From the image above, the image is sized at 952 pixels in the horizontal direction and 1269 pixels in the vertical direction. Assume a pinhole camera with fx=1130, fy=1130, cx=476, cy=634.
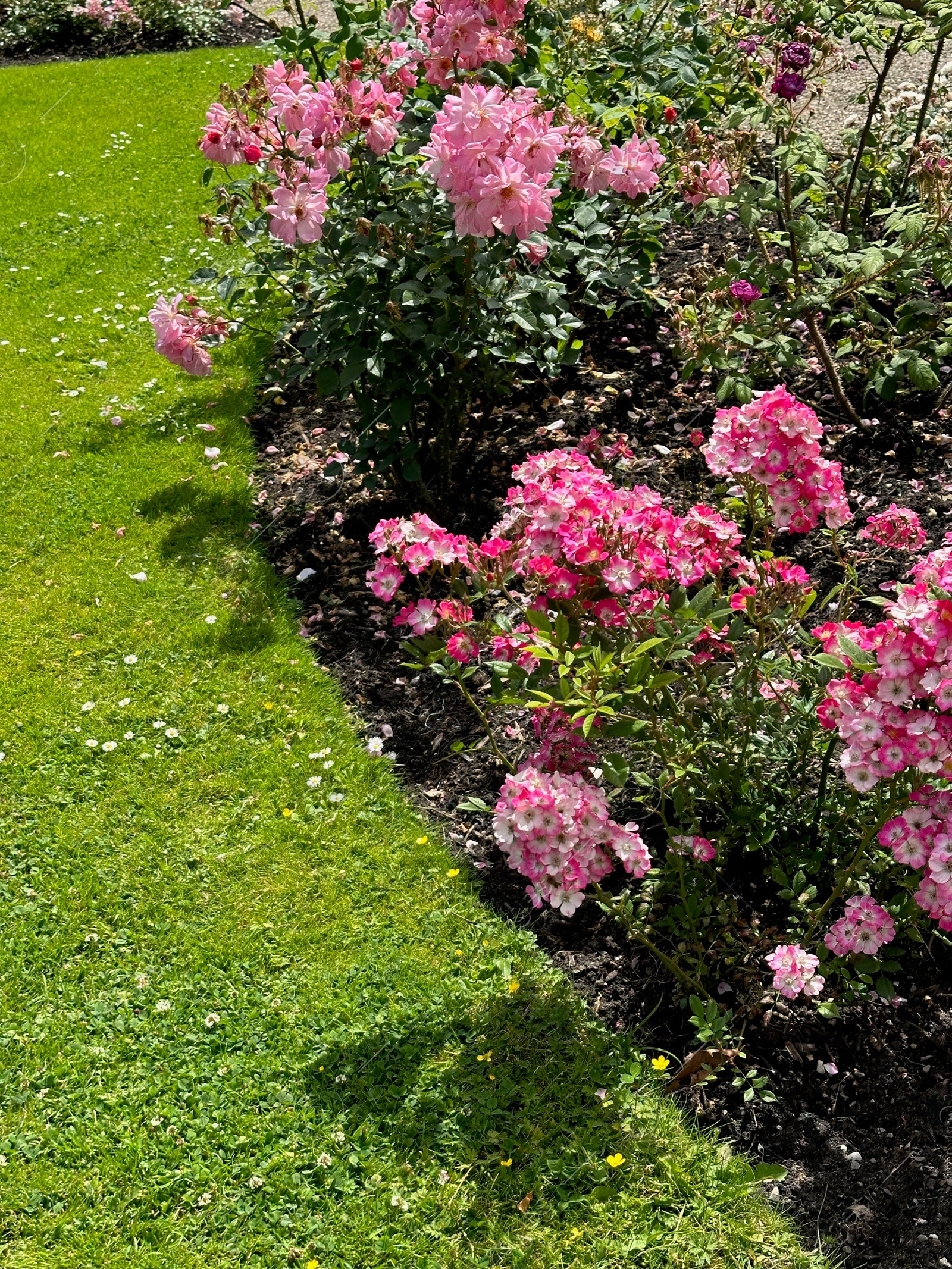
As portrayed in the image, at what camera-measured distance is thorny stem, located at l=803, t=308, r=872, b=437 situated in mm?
3293

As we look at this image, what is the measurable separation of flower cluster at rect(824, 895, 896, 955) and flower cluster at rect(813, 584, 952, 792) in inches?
15.8

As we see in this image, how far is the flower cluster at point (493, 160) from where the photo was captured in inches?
87.2

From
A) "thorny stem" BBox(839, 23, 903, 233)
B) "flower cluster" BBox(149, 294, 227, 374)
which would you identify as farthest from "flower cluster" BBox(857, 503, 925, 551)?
"flower cluster" BBox(149, 294, 227, 374)

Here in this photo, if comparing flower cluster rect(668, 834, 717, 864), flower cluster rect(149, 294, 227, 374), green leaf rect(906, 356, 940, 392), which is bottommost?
flower cluster rect(668, 834, 717, 864)

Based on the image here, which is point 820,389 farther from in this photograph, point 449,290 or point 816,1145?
point 816,1145

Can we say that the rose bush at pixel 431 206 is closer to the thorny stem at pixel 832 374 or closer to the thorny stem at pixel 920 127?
the thorny stem at pixel 832 374

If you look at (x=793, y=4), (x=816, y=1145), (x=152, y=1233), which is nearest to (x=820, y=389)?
(x=793, y=4)

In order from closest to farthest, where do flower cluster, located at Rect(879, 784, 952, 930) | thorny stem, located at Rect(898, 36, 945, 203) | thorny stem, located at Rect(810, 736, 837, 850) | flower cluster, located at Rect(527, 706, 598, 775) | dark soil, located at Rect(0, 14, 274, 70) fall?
1. flower cluster, located at Rect(879, 784, 952, 930)
2. flower cluster, located at Rect(527, 706, 598, 775)
3. thorny stem, located at Rect(810, 736, 837, 850)
4. thorny stem, located at Rect(898, 36, 945, 203)
5. dark soil, located at Rect(0, 14, 274, 70)

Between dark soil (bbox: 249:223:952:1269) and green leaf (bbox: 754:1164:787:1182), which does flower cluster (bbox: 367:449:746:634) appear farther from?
green leaf (bbox: 754:1164:787:1182)

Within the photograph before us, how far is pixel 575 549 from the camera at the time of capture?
2037 millimetres

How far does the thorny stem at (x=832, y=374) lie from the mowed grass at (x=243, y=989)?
5.75 feet

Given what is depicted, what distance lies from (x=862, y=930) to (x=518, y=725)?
1133mm

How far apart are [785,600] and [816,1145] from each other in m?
1.03

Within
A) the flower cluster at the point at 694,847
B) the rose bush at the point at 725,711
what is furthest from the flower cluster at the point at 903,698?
the flower cluster at the point at 694,847
